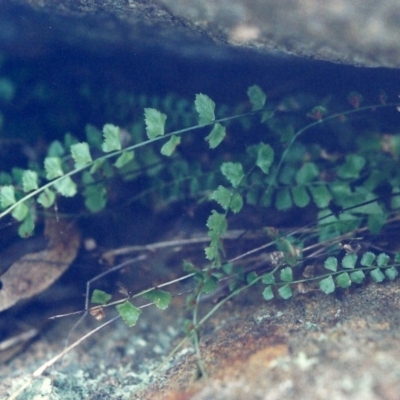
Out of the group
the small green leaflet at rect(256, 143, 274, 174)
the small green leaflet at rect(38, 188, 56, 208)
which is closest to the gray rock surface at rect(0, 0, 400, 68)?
the small green leaflet at rect(256, 143, 274, 174)

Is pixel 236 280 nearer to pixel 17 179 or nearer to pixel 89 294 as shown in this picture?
pixel 89 294

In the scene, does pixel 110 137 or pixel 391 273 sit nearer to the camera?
pixel 391 273

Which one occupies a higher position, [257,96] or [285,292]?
[257,96]

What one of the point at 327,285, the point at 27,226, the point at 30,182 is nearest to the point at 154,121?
the point at 30,182

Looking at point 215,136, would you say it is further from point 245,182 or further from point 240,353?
point 240,353

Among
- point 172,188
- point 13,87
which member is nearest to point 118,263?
point 172,188

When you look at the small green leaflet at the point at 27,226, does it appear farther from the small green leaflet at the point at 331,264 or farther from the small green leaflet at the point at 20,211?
the small green leaflet at the point at 331,264

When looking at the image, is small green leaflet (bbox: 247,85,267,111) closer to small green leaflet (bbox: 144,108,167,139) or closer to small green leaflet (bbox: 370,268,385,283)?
small green leaflet (bbox: 144,108,167,139)
